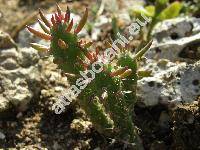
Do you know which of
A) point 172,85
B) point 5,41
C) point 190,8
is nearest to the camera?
point 172,85

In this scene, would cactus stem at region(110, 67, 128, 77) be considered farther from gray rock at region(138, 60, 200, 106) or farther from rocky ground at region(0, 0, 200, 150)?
gray rock at region(138, 60, 200, 106)

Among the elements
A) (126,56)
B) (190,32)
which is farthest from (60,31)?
(190,32)

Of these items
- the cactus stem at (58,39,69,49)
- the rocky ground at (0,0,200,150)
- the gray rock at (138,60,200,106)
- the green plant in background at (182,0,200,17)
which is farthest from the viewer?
the green plant in background at (182,0,200,17)

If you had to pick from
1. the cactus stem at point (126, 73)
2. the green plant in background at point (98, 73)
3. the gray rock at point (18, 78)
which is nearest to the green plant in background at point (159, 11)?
the gray rock at point (18, 78)

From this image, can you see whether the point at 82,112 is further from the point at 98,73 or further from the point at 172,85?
the point at 98,73

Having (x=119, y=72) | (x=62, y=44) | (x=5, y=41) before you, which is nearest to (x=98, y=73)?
(x=119, y=72)

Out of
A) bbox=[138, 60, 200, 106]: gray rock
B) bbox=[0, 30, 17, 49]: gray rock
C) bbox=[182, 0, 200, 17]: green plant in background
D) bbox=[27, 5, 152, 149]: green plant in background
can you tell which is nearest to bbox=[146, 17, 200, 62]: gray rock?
bbox=[138, 60, 200, 106]: gray rock

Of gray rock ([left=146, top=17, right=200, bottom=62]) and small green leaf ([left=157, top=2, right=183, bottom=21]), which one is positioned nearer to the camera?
gray rock ([left=146, top=17, right=200, bottom=62])
